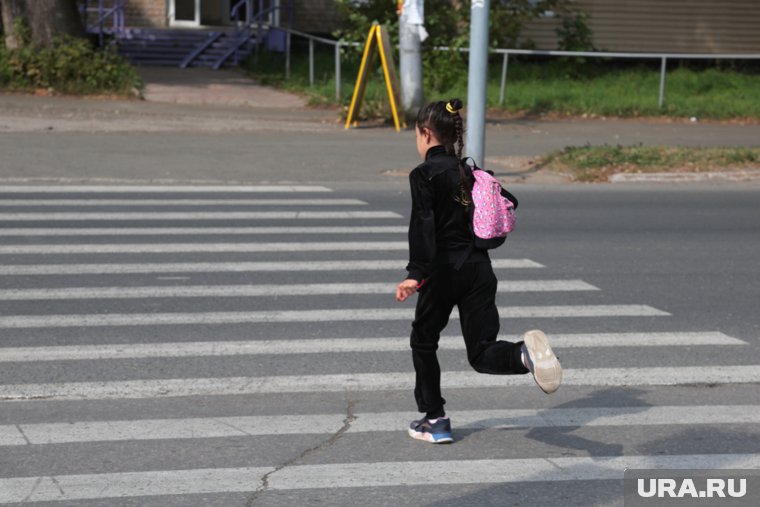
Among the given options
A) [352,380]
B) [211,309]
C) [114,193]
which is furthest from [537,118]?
[352,380]

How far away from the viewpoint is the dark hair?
5.82 metres

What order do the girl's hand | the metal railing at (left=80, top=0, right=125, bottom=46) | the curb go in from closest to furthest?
Answer: the girl's hand, the curb, the metal railing at (left=80, top=0, right=125, bottom=46)

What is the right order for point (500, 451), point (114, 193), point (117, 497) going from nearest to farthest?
point (117, 497) → point (500, 451) → point (114, 193)

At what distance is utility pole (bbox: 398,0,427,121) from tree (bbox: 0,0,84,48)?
25.8ft

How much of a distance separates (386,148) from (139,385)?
1192cm

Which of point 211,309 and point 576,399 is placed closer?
point 576,399

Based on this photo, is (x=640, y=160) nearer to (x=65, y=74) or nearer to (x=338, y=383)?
(x=338, y=383)

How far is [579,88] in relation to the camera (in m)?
→ 26.5

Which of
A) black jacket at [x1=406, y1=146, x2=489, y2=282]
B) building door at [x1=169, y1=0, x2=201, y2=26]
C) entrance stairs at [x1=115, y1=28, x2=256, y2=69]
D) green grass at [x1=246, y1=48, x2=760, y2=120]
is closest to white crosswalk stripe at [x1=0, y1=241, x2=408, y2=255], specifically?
black jacket at [x1=406, y1=146, x2=489, y2=282]

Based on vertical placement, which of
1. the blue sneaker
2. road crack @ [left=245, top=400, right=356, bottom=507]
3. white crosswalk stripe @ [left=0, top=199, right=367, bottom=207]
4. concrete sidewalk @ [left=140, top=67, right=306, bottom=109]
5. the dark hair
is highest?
the dark hair

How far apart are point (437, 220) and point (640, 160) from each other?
1190cm

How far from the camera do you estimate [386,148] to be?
18.7m

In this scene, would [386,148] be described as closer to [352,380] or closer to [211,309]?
[211,309]

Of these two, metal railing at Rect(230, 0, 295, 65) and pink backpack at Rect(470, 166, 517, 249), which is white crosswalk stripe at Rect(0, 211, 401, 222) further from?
metal railing at Rect(230, 0, 295, 65)
